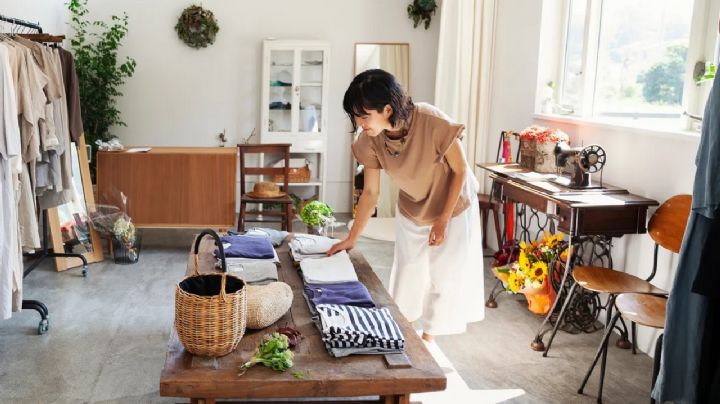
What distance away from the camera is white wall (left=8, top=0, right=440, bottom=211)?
6.35m

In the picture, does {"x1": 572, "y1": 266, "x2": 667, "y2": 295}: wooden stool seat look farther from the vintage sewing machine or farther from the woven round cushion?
the woven round cushion

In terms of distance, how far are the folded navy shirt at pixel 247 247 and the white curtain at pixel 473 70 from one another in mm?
2946

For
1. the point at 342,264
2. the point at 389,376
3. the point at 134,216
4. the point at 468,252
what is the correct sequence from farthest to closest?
the point at 134,216, the point at 468,252, the point at 342,264, the point at 389,376

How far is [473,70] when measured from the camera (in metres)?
5.33

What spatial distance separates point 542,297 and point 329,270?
5.81 ft

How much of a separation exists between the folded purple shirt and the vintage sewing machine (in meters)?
1.59

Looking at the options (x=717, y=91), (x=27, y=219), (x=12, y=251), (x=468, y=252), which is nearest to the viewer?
(x=717, y=91)

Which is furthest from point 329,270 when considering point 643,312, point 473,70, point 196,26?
point 196,26

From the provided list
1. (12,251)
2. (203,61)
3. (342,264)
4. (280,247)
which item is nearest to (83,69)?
(203,61)

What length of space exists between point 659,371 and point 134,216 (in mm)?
4007

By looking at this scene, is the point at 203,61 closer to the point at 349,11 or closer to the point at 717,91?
the point at 349,11

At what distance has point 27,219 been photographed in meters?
3.54

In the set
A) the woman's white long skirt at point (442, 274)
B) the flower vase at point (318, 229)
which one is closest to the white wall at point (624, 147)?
the woman's white long skirt at point (442, 274)

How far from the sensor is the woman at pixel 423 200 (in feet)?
7.95
